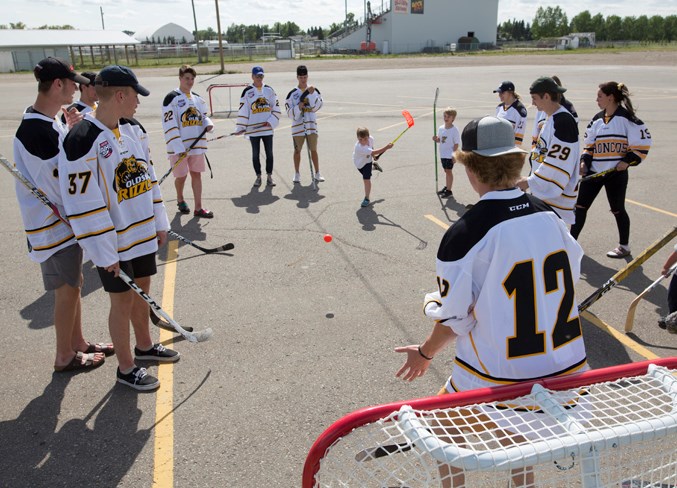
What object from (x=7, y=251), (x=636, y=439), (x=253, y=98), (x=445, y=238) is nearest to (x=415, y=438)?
(x=636, y=439)

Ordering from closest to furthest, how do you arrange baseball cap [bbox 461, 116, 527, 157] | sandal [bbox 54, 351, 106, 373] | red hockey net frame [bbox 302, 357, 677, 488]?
red hockey net frame [bbox 302, 357, 677, 488] → baseball cap [bbox 461, 116, 527, 157] → sandal [bbox 54, 351, 106, 373]

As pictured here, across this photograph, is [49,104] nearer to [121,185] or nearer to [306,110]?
[121,185]

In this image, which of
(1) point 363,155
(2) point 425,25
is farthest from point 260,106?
(2) point 425,25

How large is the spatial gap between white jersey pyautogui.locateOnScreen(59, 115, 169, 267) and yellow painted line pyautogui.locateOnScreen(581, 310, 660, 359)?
4.19 meters

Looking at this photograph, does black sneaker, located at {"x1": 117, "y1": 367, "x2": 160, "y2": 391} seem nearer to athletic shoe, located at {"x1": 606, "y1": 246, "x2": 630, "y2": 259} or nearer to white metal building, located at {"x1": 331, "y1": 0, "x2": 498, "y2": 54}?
athletic shoe, located at {"x1": 606, "y1": 246, "x2": 630, "y2": 259}

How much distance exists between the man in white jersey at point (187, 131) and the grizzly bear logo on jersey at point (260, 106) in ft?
5.37

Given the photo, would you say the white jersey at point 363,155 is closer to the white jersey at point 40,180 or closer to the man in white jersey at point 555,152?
the man in white jersey at point 555,152

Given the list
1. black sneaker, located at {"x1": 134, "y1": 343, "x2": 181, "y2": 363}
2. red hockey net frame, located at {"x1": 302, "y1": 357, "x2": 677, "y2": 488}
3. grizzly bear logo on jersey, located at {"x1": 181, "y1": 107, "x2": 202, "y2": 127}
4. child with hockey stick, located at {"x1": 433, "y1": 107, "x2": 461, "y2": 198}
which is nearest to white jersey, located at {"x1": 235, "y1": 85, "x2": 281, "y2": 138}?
grizzly bear logo on jersey, located at {"x1": 181, "y1": 107, "x2": 202, "y2": 127}

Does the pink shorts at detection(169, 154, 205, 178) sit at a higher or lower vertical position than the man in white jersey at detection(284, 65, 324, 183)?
lower

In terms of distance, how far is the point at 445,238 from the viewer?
2.31 m

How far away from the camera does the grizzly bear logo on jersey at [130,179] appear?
3.84 meters

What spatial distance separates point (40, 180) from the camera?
4.19 metres

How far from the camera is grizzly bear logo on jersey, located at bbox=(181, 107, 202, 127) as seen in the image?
8695mm

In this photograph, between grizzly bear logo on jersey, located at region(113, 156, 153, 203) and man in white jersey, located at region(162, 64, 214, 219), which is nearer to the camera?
grizzly bear logo on jersey, located at region(113, 156, 153, 203)
